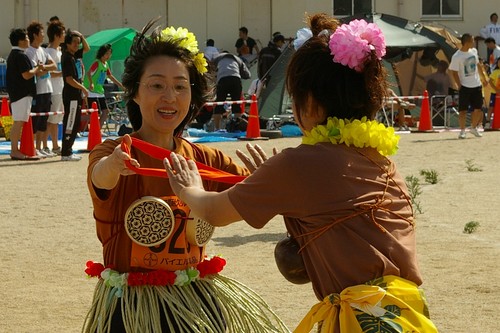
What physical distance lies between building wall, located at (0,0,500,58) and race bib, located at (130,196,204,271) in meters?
23.0

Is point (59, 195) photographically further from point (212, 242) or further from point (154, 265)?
point (154, 265)

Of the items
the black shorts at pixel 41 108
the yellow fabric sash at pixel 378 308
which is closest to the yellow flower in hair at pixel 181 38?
the yellow fabric sash at pixel 378 308

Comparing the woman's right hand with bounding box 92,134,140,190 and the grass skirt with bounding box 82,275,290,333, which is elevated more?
the woman's right hand with bounding box 92,134,140,190

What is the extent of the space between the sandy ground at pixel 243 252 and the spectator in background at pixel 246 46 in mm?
13319

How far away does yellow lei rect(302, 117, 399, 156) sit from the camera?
327cm

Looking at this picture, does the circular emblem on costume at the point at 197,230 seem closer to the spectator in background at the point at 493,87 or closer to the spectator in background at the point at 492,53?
the spectator in background at the point at 493,87

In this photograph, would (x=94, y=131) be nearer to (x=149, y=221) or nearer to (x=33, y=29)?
(x=33, y=29)

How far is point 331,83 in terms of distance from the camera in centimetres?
326

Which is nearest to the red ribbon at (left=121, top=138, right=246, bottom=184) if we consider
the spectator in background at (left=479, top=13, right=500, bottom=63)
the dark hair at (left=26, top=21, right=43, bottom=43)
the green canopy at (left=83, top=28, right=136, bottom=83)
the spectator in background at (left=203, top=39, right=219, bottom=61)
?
the dark hair at (left=26, top=21, right=43, bottom=43)

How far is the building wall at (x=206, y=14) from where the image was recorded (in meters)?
26.6

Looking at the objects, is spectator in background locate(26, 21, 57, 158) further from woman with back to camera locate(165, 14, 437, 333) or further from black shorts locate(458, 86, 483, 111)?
woman with back to camera locate(165, 14, 437, 333)

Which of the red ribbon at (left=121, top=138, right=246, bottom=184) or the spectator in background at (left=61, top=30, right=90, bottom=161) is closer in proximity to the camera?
the red ribbon at (left=121, top=138, right=246, bottom=184)

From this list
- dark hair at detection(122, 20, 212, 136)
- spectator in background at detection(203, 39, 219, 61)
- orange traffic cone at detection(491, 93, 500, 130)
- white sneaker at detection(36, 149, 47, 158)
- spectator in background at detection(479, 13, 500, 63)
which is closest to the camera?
dark hair at detection(122, 20, 212, 136)

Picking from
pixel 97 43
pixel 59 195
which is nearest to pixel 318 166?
pixel 59 195
